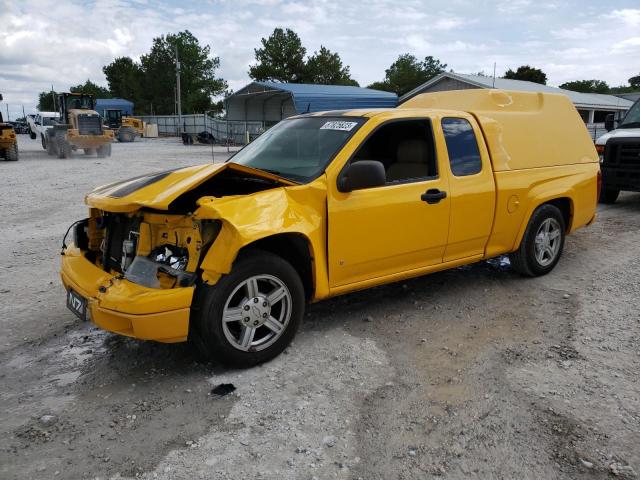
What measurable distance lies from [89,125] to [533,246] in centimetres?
2381

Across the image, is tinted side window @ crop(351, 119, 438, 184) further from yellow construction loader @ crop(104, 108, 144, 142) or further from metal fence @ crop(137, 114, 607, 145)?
yellow construction loader @ crop(104, 108, 144, 142)

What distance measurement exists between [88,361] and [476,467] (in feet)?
8.96

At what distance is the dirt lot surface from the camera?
2748 millimetres

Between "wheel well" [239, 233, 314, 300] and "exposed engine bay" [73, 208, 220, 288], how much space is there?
0.39 metres

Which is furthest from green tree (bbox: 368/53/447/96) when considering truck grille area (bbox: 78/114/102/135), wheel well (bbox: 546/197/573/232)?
wheel well (bbox: 546/197/573/232)

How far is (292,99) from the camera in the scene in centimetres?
2998

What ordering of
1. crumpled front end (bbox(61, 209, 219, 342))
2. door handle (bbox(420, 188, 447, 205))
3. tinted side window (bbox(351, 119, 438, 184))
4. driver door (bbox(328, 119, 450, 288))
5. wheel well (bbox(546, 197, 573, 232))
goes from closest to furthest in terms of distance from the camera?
crumpled front end (bbox(61, 209, 219, 342))
driver door (bbox(328, 119, 450, 288))
door handle (bbox(420, 188, 447, 205))
tinted side window (bbox(351, 119, 438, 184))
wheel well (bbox(546, 197, 573, 232))

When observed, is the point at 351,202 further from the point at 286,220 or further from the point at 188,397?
the point at 188,397

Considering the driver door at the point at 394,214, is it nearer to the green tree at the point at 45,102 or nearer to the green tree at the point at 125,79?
the green tree at the point at 125,79

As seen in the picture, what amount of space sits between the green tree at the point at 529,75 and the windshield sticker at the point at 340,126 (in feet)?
205

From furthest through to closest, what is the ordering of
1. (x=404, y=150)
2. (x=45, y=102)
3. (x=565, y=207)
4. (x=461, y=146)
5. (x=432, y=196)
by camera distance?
(x=45, y=102)
(x=565, y=207)
(x=404, y=150)
(x=461, y=146)
(x=432, y=196)

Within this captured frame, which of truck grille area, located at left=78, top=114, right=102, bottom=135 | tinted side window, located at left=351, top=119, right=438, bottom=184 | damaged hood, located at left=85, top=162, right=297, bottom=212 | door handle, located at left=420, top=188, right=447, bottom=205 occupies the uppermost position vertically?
truck grille area, located at left=78, top=114, right=102, bottom=135

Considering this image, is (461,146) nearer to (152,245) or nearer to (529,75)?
(152,245)

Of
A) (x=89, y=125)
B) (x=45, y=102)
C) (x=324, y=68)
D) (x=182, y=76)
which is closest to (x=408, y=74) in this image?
(x=324, y=68)
